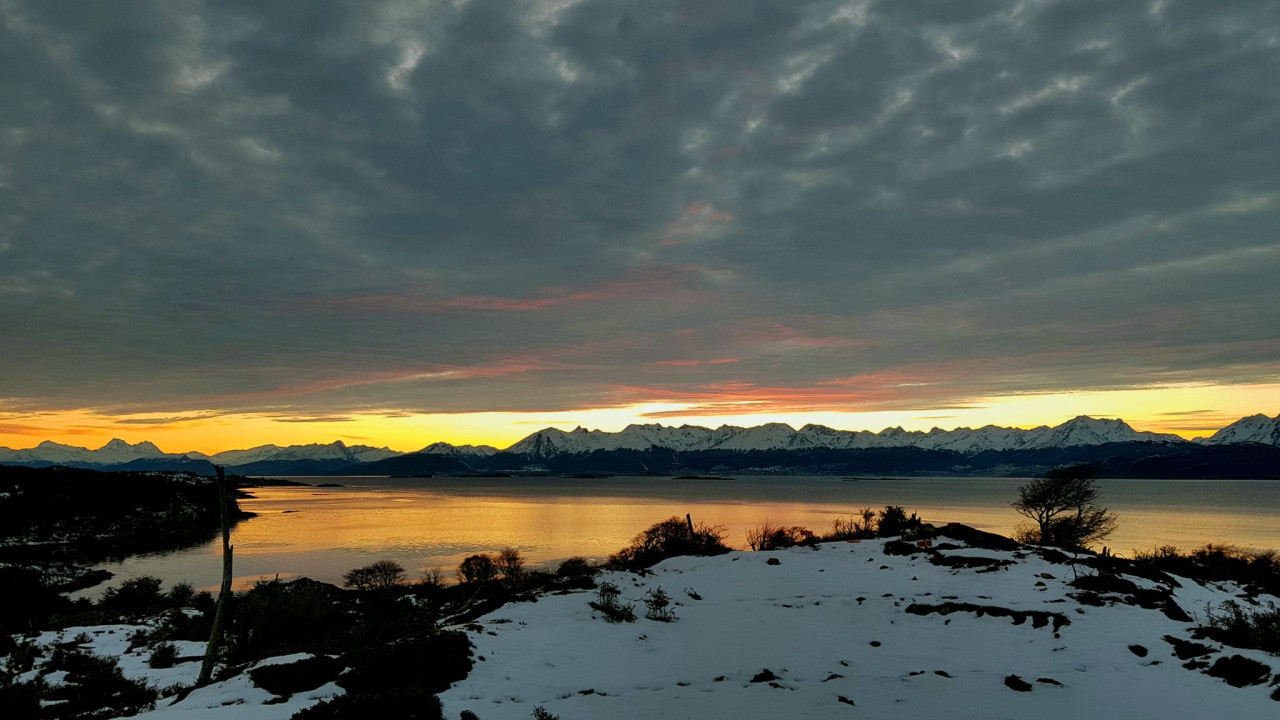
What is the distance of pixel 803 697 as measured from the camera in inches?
556

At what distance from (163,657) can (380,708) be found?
13.9 m

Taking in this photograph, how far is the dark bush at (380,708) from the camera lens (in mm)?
10742

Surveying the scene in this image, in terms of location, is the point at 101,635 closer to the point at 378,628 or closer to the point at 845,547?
the point at 378,628

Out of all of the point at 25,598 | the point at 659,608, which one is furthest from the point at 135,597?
the point at 659,608

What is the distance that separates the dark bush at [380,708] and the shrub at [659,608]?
38.7ft

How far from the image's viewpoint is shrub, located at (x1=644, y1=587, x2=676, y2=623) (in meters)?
22.4

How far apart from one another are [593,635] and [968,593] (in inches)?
561

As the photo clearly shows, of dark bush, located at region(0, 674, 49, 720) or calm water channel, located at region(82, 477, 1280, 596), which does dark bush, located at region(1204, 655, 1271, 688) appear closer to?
dark bush, located at region(0, 674, 49, 720)

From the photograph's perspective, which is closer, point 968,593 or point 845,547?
point 968,593

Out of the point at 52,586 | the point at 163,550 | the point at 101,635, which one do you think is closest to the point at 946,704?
the point at 101,635

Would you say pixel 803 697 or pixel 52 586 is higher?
pixel 803 697

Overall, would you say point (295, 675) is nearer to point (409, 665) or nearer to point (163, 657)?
point (409, 665)

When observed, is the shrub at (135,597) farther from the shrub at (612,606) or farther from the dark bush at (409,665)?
the dark bush at (409,665)

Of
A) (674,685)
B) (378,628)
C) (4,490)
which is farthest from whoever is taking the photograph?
(4,490)
